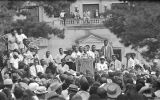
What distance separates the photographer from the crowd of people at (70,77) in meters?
13.9

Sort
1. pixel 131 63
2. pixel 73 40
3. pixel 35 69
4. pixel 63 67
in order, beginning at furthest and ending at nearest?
pixel 73 40 < pixel 131 63 < pixel 63 67 < pixel 35 69

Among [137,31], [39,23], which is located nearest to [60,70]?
[137,31]

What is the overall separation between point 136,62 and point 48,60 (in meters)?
3.01

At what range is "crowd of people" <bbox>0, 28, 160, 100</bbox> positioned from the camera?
1392cm

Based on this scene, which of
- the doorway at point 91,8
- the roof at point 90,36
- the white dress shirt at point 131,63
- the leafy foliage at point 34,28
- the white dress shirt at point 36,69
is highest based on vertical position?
the white dress shirt at point 36,69

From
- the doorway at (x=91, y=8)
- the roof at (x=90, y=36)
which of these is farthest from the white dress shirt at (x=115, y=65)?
the doorway at (x=91, y=8)

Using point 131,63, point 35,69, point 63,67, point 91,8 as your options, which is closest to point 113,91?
point 35,69

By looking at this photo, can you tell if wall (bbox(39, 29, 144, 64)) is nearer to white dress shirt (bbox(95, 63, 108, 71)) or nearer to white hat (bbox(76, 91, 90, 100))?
white dress shirt (bbox(95, 63, 108, 71))

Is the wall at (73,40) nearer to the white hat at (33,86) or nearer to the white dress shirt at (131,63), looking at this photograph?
the white dress shirt at (131,63)

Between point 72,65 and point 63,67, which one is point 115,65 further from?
point 63,67

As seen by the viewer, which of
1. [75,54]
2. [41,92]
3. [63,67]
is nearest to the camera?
[41,92]

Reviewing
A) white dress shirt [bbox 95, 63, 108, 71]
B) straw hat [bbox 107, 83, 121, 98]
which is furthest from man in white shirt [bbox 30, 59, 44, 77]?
straw hat [bbox 107, 83, 121, 98]

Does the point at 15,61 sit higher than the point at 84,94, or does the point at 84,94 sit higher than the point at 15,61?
the point at 84,94

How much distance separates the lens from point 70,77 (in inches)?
634
